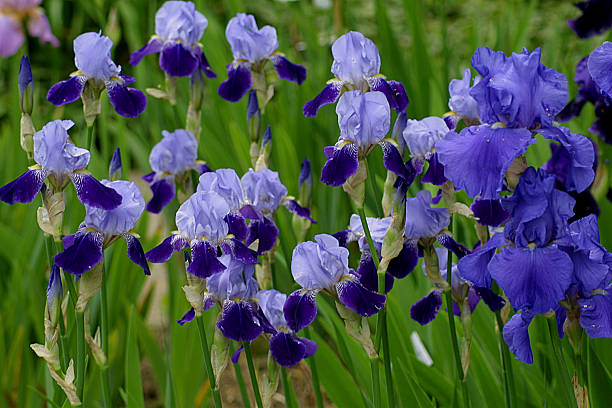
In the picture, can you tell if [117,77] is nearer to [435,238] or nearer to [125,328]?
[435,238]

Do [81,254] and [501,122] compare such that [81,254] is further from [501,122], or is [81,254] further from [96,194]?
[501,122]

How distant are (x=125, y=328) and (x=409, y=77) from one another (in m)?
1.11

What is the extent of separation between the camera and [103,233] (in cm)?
80

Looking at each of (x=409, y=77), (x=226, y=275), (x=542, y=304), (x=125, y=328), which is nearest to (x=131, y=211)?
(x=226, y=275)

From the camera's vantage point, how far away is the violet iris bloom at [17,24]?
2205mm

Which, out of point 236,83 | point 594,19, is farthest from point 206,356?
point 594,19

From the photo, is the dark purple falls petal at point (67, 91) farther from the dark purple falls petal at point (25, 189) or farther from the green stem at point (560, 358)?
the green stem at point (560, 358)

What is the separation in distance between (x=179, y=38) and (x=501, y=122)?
678mm

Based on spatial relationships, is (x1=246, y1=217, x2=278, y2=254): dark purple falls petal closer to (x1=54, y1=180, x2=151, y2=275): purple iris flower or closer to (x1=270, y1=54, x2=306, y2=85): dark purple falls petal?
(x1=54, y1=180, x2=151, y2=275): purple iris flower

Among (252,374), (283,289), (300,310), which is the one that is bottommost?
(283,289)

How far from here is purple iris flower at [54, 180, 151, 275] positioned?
2.46 feet

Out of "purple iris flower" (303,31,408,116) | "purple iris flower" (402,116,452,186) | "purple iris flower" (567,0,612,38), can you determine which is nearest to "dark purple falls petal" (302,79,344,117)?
"purple iris flower" (303,31,408,116)

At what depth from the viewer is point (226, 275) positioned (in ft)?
2.56

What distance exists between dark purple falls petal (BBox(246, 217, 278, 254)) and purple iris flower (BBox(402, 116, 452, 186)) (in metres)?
0.21
